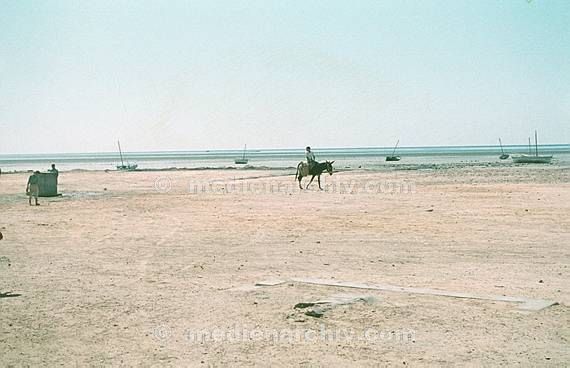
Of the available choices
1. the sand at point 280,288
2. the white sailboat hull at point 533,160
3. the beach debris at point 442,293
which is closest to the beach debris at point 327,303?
the sand at point 280,288

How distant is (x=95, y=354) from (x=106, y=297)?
2.65 metres

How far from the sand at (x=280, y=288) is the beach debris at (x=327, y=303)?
3.8 inches

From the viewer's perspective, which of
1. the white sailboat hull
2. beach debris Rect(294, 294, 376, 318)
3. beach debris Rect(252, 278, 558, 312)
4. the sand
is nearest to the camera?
the sand

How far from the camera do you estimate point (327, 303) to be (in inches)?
342

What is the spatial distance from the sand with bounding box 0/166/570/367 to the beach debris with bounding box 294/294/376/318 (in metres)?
0.10

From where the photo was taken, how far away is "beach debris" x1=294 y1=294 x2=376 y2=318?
8.30 meters

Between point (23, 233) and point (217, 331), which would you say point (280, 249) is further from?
point (23, 233)

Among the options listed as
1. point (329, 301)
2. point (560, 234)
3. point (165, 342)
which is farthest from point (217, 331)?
point (560, 234)

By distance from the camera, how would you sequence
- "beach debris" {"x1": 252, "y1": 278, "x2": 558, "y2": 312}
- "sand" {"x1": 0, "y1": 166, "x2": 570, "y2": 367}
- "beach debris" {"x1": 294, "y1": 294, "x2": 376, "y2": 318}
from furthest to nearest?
"beach debris" {"x1": 252, "y1": 278, "x2": 558, "y2": 312}, "beach debris" {"x1": 294, "y1": 294, "x2": 376, "y2": 318}, "sand" {"x1": 0, "y1": 166, "x2": 570, "y2": 367}

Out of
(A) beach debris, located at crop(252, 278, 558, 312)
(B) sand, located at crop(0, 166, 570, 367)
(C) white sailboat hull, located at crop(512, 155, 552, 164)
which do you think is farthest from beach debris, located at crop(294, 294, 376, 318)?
(C) white sailboat hull, located at crop(512, 155, 552, 164)

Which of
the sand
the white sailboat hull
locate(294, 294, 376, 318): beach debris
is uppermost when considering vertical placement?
the white sailboat hull

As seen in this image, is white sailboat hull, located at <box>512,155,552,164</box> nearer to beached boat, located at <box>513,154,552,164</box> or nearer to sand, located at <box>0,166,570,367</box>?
beached boat, located at <box>513,154,552,164</box>

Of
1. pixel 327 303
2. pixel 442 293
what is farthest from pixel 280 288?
pixel 442 293

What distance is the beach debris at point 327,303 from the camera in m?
8.30
